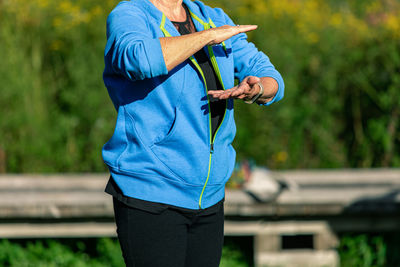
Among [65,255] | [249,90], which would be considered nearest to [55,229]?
[65,255]

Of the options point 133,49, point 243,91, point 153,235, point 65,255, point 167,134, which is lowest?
point 65,255

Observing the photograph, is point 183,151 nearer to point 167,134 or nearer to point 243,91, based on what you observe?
point 167,134

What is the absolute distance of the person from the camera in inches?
61.1

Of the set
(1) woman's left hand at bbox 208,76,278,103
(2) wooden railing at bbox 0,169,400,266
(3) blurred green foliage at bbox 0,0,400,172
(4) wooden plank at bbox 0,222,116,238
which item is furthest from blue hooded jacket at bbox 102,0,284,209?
(3) blurred green foliage at bbox 0,0,400,172

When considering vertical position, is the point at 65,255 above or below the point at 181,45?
below

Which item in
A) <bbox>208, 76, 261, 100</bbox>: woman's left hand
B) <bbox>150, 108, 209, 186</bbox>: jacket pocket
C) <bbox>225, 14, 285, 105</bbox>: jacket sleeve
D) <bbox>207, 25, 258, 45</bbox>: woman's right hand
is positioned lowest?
<bbox>150, 108, 209, 186</bbox>: jacket pocket

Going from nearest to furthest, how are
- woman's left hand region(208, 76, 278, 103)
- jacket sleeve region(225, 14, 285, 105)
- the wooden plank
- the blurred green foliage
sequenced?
woman's left hand region(208, 76, 278, 103) < jacket sleeve region(225, 14, 285, 105) < the wooden plank < the blurred green foliage

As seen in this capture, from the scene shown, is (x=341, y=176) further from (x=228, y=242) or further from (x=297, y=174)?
(x=228, y=242)

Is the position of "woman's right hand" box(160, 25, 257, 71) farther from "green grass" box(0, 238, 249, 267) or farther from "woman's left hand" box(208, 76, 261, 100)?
"green grass" box(0, 238, 249, 267)

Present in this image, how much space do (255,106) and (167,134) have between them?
3.41 metres

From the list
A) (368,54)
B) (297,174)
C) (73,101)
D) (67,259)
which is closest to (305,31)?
(368,54)

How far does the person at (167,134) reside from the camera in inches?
61.1

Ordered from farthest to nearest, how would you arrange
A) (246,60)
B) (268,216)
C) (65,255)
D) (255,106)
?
(255,106) < (65,255) < (268,216) < (246,60)

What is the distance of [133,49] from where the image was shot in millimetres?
1399
